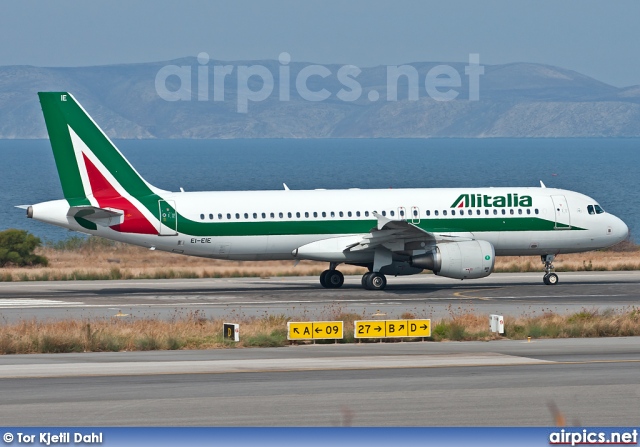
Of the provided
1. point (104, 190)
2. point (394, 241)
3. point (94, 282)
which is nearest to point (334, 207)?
point (394, 241)

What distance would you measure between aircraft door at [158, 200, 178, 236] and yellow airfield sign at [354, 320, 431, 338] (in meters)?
14.9

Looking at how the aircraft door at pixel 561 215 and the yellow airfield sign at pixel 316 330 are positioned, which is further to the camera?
the aircraft door at pixel 561 215

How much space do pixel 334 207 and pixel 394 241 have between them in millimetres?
2831

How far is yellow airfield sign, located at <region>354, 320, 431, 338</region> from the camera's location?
29.8m

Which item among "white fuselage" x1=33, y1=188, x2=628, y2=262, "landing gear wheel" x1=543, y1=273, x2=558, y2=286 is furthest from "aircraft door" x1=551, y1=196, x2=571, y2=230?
"landing gear wheel" x1=543, y1=273, x2=558, y2=286

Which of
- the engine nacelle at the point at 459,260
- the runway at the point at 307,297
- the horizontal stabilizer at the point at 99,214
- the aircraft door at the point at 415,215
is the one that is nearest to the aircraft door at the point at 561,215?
the runway at the point at 307,297

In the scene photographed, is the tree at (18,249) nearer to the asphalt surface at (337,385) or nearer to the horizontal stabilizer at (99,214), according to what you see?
the horizontal stabilizer at (99,214)

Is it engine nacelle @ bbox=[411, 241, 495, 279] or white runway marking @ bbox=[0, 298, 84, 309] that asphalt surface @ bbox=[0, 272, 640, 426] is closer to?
white runway marking @ bbox=[0, 298, 84, 309]

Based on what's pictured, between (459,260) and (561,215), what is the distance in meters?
6.14

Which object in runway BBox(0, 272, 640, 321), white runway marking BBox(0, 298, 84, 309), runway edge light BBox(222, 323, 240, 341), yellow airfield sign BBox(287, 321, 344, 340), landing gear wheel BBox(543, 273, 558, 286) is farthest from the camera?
landing gear wheel BBox(543, 273, 558, 286)

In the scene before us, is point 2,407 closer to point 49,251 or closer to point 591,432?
point 591,432

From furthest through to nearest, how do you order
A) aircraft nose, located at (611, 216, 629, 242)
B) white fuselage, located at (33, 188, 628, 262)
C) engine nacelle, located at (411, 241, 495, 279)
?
1. aircraft nose, located at (611, 216, 629, 242)
2. white fuselage, located at (33, 188, 628, 262)
3. engine nacelle, located at (411, 241, 495, 279)

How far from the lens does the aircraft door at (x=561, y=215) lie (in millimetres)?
46062

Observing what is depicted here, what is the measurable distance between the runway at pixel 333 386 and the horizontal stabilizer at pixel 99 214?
49.2 ft
